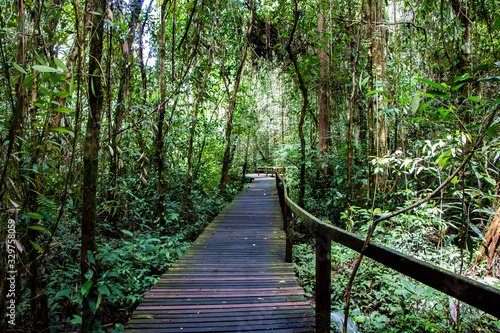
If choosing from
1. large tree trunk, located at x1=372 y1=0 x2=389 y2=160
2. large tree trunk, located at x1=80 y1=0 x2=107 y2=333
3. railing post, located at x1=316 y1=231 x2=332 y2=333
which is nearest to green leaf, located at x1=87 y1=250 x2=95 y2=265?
large tree trunk, located at x1=80 y1=0 x2=107 y2=333

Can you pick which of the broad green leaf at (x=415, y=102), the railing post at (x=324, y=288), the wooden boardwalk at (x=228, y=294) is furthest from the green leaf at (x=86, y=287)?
the broad green leaf at (x=415, y=102)

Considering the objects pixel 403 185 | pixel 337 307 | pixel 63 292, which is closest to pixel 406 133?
pixel 403 185

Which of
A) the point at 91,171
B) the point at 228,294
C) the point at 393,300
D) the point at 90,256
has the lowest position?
the point at 393,300

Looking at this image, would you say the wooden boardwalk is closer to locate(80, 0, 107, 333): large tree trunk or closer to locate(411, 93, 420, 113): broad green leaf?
locate(80, 0, 107, 333): large tree trunk

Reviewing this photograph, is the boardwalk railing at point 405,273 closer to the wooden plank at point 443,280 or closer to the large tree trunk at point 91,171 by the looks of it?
the wooden plank at point 443,280

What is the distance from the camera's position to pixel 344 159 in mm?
7203

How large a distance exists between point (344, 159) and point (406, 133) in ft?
6.71

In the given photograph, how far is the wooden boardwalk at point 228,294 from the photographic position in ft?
7.61

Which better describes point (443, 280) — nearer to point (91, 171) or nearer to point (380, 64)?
point (91, 171)

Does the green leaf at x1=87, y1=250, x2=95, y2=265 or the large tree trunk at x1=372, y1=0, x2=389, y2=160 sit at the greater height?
the large tree trunk at x1=372, y1=0, x2=389, y2=160

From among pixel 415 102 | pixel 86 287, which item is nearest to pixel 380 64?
pixel 415 102

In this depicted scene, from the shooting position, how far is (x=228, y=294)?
2.88 meters

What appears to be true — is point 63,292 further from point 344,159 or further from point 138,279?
point 344,159

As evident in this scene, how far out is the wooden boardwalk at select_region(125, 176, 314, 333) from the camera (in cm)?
232
